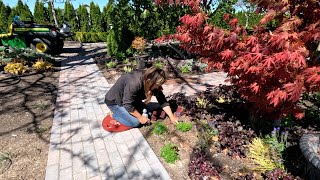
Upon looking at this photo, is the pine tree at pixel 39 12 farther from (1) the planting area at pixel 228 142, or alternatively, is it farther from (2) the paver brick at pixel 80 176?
(2) the paver brick at pixel 80 176

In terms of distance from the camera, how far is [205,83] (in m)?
7.73

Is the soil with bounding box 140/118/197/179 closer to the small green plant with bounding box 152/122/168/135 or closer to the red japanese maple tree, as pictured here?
the small green plant with bounding box 152/122/168/135

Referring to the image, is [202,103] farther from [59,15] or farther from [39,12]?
[59,15]

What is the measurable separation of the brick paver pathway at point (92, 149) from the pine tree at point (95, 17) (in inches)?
908

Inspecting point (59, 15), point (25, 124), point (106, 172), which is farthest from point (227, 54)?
point (59, 15)

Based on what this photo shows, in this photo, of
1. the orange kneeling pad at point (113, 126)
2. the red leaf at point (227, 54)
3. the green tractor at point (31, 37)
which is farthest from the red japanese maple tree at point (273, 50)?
the green tractor at point (31, 37)

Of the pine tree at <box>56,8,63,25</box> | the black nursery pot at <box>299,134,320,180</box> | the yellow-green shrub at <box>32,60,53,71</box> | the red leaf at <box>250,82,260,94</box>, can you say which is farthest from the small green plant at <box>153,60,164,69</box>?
the pine tree at <box>56,8,63,25</box>

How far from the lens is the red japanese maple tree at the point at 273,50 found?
2561mm

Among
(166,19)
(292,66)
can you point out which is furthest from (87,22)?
(292,66)

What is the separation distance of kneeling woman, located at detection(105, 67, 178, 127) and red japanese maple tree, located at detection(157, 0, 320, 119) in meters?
0.84

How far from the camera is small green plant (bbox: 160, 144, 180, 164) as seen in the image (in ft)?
12.1

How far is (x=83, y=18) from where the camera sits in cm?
2805

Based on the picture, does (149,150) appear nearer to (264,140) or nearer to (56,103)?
(264,140)

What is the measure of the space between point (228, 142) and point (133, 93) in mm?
1797
